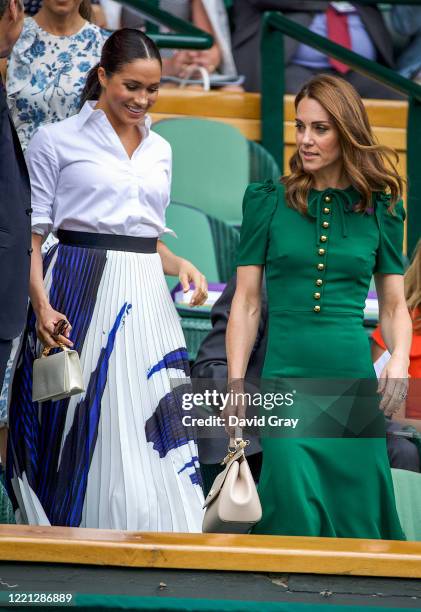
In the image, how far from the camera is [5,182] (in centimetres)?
395

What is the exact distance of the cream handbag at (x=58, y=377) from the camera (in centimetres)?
414

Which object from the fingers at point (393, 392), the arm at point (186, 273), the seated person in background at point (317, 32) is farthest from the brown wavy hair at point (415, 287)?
the seated person in background at point (317, 32)

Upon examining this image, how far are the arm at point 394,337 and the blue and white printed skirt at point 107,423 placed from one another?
759mm

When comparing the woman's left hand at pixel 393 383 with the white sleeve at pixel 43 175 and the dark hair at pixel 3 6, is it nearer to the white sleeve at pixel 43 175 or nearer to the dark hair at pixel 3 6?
the white sleeve at pixel 43 175

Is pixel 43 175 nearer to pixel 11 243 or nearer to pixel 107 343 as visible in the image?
pixel 107 343

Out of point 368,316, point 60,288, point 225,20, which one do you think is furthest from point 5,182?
point 225,20

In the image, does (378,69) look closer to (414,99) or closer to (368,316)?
(414,99)

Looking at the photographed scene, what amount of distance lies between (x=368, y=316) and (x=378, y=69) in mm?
1726

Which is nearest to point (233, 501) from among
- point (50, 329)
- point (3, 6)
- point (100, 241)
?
point (50, 329)

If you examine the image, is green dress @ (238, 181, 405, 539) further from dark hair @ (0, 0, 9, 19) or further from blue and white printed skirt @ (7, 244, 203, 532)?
dark hair @ (0, 0, 9, 19)

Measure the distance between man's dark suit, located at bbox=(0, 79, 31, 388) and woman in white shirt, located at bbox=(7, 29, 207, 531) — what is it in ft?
1.46

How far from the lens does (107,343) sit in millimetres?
4555

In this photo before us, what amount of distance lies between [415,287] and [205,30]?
287 centimetres

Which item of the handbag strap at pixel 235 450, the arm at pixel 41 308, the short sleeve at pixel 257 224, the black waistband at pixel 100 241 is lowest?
the handbag strap at pixel 235 450
